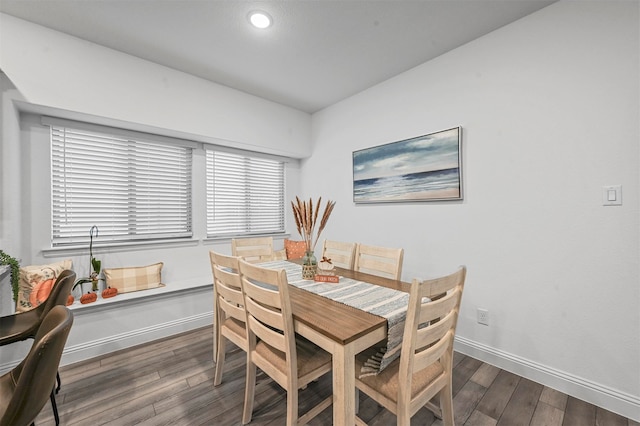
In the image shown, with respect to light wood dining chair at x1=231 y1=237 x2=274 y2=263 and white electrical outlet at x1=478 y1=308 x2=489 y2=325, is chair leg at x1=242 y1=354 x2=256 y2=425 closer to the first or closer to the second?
light wood dining chair at x1=231 y1=237 x2=274 y2=263

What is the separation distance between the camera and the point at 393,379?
1232mm

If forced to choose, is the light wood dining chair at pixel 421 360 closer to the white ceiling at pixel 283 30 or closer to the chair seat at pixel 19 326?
the chair seat at pixel 19 326

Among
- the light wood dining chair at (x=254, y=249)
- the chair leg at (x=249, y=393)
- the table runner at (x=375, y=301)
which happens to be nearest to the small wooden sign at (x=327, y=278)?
the table runner at (x=375, y=301)

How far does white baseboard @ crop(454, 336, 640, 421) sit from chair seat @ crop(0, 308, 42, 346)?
303cm

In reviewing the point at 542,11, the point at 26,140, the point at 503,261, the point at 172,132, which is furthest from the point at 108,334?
the point at 542,11

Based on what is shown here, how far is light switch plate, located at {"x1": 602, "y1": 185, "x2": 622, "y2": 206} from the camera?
1.65 meters

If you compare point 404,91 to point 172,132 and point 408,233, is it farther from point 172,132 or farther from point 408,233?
point 172,132

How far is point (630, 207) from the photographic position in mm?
1620

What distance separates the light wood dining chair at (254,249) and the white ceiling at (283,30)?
1.75 m

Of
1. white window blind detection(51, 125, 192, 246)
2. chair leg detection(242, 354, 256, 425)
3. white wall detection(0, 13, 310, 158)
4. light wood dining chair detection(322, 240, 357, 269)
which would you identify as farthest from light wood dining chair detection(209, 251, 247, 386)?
white wall detection(0, 13, 310, 158)

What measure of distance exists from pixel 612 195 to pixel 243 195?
3.54 m

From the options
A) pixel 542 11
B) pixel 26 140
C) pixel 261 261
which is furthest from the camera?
pixel 261 261

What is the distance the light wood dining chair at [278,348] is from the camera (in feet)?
4.11

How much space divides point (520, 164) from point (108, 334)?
3701mm
